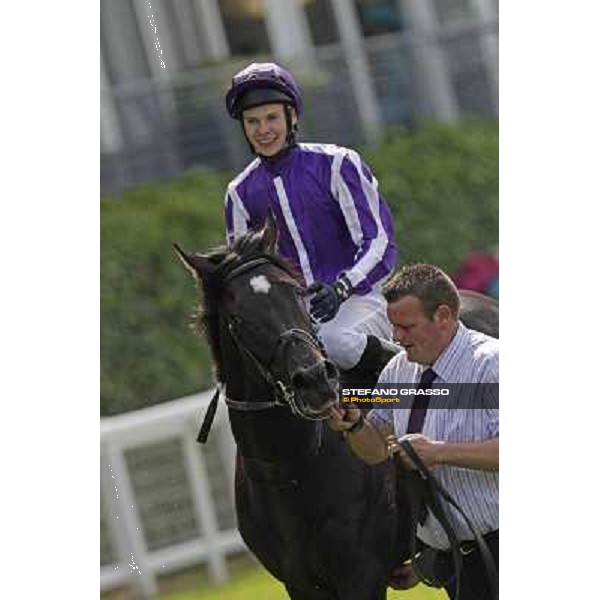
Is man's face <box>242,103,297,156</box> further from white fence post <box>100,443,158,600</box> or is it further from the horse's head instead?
white fence post <box>100,443,158,600</box>

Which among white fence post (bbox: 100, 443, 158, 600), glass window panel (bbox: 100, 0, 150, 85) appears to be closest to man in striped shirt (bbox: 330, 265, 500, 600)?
white fence post (bbox: 100, 443, 158, 600)

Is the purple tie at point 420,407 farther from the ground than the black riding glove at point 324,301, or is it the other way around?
the black riding glove at point 324,301

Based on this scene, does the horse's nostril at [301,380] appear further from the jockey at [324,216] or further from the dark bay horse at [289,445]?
the jockey at [324,216]

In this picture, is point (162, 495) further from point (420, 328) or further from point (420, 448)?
point (420, 328)

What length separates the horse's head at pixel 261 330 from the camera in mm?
4797

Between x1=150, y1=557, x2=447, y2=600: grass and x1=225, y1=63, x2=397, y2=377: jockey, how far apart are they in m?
0.59

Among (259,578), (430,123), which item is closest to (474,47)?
(430,123)

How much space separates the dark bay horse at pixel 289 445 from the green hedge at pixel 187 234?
215 millimetres

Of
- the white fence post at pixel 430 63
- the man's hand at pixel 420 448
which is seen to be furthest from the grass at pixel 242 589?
the white fence post at pixel 430 63

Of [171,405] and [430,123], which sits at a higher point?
[430,123]
